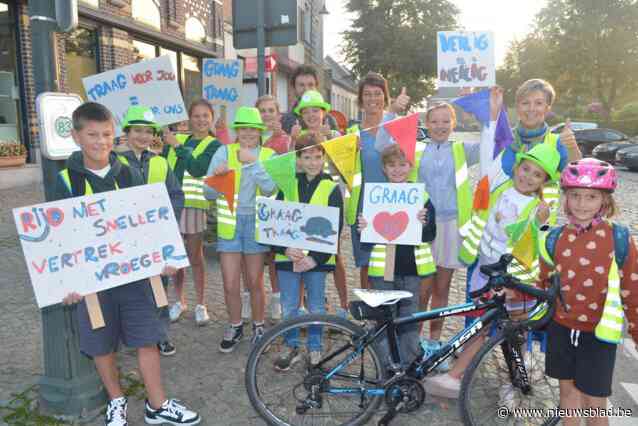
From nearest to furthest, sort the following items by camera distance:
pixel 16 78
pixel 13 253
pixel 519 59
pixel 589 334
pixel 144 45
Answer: pixel 589 334, pixel 13 253, pixel 16 78, pixel 144 45, pixel 519 59

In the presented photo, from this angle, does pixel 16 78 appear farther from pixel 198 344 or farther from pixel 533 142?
pixel 533 142

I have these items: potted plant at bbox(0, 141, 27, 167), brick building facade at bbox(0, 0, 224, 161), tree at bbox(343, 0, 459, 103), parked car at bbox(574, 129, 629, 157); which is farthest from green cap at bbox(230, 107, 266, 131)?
tree at bbox(343, 0, 459, 103)

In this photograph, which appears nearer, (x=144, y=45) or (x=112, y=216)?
(x=112, y=216)

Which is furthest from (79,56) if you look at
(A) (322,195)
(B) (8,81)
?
(A) (322,195)

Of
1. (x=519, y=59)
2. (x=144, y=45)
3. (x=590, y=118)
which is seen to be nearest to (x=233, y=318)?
(x=144, y=45)

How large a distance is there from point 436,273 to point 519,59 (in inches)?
2124

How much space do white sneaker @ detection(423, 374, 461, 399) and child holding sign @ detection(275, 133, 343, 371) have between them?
897mm

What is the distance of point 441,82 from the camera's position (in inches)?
160

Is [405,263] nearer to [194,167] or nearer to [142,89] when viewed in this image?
[194,167]

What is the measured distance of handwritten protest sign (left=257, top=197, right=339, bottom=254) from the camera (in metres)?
3.34

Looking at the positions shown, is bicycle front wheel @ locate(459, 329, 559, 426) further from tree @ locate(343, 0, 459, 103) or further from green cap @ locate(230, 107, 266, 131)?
tree @ locate(343, 0, 459, 103)

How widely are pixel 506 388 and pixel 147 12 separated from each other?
13.6 meters

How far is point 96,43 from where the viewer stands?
38.7 ft

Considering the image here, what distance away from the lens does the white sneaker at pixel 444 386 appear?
128 inches
